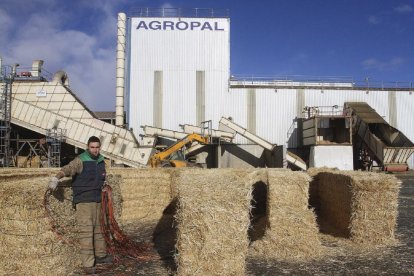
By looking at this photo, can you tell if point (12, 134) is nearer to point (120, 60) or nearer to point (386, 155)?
point (120, 60)

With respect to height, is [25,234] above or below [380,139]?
below

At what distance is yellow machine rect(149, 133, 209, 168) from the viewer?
69.4ft

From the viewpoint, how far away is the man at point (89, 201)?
6.84m

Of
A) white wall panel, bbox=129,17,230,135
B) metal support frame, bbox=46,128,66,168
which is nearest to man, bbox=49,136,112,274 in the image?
metal support frame, bbox=46,128,66,168

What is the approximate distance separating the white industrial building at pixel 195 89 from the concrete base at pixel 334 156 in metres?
3.92

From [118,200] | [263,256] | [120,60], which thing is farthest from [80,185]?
[120,60]

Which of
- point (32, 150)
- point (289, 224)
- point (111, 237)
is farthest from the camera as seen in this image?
point (32, 150)

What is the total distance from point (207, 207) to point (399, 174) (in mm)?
27186

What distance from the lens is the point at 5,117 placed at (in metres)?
26.6

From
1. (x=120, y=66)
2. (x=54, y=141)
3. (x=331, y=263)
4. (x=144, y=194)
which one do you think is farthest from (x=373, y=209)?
(x=120, y=66)

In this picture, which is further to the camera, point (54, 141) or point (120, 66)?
point (120, 66)

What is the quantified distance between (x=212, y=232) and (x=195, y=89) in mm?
26146

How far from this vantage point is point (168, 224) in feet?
37.7

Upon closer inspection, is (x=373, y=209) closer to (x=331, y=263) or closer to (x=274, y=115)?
(x=331, y=263)
